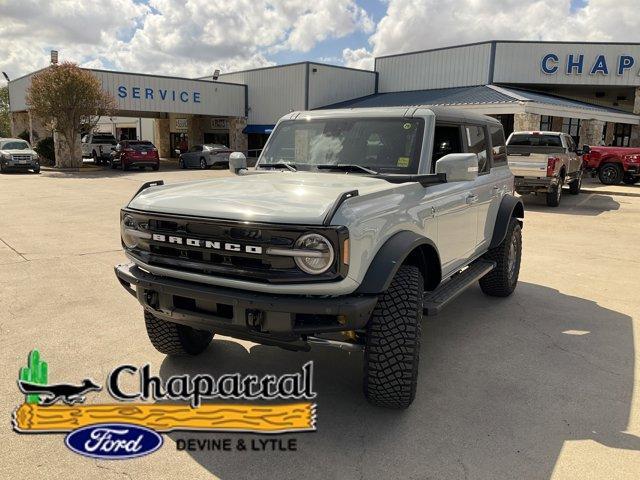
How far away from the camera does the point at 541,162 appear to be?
13.2 metres

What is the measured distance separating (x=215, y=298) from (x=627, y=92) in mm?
34222

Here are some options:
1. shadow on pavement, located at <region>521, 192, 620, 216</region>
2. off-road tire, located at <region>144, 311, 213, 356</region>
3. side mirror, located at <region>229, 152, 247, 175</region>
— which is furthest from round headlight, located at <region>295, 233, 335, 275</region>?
shadow on pavement, located at <region>521, 192, 620, 216</region>

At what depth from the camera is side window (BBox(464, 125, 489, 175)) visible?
190 inches

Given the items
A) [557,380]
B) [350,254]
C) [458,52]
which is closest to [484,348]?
[557,380]

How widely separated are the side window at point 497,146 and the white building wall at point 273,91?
2708 centimetres

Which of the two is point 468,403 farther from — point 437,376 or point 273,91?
point 273,91

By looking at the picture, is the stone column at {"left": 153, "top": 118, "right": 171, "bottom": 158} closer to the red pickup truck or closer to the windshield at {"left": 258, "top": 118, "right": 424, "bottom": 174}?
the red pickup truck

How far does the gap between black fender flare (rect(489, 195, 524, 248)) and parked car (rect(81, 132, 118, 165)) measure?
27812mm

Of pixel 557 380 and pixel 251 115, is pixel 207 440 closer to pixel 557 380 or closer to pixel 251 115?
pixel 557 380

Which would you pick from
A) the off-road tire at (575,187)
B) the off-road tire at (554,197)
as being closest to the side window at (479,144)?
the off-road tire at (554,197)

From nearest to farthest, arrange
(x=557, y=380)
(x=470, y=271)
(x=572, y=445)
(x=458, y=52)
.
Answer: (x=572, y=445)
(x=557, y=380)
(x=470, y=271)
(x=458, y=52)

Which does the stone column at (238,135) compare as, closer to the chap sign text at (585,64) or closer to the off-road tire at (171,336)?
the chap sign text at (585,64)

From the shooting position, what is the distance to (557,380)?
3.78 meters

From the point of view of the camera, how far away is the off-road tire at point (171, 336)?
3797 mm
